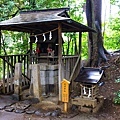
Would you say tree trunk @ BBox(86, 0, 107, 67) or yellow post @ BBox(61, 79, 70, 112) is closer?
yellow post @ BBox(61, 79, 70, 112)

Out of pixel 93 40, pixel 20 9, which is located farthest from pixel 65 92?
pixel 20 9

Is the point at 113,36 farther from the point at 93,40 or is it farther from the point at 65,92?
the point at 65,92

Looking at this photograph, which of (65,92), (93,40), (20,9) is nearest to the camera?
(65,92)

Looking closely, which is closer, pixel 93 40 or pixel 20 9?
pixel 93 40

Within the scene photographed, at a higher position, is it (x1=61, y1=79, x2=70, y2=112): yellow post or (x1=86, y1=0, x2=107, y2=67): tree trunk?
(x1=86, y1=0, x2=107, y2=67): tree trunk

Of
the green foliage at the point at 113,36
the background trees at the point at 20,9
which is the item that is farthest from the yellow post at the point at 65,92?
the green foliage at the point at 113,36

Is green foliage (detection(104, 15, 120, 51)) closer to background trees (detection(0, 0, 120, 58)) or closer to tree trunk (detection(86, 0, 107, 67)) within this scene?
background trees (detection(0, 0, 120, 58))

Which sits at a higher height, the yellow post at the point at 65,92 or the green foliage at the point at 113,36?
the green foliage at the point at 113,36

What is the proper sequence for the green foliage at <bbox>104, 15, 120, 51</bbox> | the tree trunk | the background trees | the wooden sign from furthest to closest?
the green foliage at <bbox>104, 15, 120, 51</bbox>
the background trees
the tree trunk
the wooden sign

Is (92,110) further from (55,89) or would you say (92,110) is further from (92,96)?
(55,89)

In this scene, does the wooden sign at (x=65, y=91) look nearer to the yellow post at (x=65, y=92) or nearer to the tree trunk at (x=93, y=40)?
the yellow post at (x=65, y=92)

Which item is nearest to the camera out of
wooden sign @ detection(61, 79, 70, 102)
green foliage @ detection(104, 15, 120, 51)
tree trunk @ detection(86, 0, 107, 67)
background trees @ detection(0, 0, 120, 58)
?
wooden sign @ detection(61, 79, 70, 102)

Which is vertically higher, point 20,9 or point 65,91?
point 20,9

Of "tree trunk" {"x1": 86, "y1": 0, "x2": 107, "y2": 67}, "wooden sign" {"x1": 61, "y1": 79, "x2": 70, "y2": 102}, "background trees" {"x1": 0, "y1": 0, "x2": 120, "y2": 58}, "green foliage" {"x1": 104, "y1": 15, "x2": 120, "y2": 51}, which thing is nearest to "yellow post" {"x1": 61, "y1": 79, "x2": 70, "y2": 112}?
"wooden sign" {"x1": 61, "y1": 79, "x2": 70, "y2": 102}
